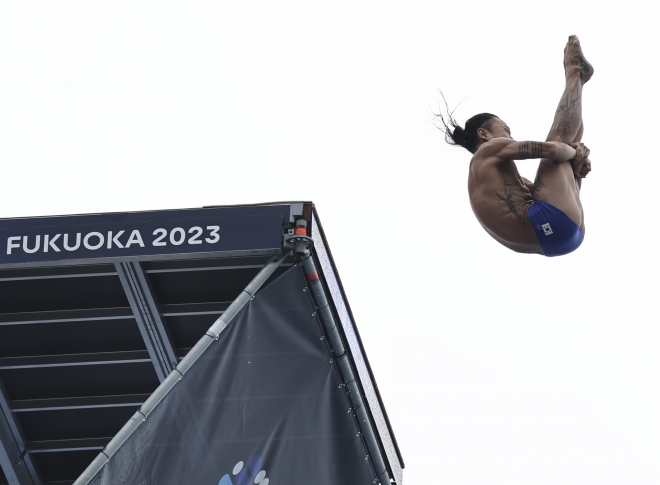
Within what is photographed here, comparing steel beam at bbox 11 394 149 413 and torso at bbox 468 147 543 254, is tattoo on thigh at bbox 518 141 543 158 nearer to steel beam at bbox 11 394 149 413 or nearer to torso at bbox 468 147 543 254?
torso at bbox 468 147 543 254

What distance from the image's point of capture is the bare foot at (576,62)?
28.7 feet

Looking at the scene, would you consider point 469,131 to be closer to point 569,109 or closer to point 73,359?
point 569,109

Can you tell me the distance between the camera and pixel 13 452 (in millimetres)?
10570

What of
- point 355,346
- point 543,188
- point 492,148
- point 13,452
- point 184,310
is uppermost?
point 184,310

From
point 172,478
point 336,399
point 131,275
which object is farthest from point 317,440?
point 131,275

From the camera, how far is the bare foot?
8.74m

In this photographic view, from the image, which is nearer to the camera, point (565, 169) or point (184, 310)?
point (565, 169)

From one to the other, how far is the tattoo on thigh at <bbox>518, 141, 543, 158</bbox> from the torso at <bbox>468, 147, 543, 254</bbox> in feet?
1.17

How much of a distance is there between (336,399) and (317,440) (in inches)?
15.3

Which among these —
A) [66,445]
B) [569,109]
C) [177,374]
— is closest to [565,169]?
[569,109]

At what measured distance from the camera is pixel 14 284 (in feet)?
31.8

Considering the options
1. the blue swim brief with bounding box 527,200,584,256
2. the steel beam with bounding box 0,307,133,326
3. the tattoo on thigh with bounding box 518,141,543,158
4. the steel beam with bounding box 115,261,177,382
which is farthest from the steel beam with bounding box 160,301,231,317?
the tattoo on thigh with bounding box 518,141,543,158

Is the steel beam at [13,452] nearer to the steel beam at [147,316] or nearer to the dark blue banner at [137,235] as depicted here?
the steel beam at [147,316]

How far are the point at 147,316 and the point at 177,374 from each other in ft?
4.48
